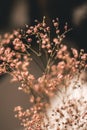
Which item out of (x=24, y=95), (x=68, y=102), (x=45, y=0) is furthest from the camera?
(x=45, y=0)

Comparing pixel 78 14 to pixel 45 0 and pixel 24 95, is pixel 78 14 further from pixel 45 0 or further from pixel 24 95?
pixel 24 95

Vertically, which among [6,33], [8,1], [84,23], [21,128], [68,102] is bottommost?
[68,102]

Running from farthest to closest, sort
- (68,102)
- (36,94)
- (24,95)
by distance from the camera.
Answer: (24,95)
(36,94)
(68,102)

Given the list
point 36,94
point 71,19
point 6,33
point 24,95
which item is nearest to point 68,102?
point 36,94

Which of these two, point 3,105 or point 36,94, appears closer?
point 36,94

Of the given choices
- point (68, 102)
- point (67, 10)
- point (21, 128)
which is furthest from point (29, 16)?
point (68, 102)

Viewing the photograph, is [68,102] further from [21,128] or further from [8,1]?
[8,1]

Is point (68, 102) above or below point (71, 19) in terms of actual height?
below
